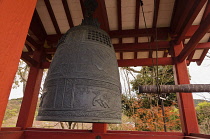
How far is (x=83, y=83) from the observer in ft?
4.16

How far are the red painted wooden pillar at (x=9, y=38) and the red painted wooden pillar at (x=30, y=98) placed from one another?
3276mm

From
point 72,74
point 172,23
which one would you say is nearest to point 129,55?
point 172,23

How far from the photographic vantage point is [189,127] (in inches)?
114

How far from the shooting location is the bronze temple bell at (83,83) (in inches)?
46.7

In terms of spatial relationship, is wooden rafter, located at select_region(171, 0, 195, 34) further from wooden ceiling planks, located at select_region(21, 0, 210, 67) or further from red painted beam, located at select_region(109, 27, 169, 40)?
red painted beam, located at select_region(109, 27, 169, 40)

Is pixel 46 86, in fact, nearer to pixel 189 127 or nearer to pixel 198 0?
pixel 198 0

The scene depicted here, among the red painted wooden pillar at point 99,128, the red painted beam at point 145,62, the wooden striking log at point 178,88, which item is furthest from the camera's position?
the red painted beam at point 145,62

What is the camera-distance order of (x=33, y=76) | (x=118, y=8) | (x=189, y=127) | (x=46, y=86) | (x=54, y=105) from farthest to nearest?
(x=33, y=76) < (x=118, y=8) < (x=189, y=127) < (x=46, y=86) < (x=54, y=105)

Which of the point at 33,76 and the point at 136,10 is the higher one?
the point at 136,10

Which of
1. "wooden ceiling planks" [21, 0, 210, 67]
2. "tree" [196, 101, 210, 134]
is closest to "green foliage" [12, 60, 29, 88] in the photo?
"wooden ceiling planks" [21, 0, 210, 67]

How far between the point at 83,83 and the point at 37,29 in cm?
321

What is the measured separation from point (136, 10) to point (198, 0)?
1330 millimetres

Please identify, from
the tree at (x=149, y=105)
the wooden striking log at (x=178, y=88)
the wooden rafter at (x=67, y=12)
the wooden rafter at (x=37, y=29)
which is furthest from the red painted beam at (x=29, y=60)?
the tree at (x=149, y=105)

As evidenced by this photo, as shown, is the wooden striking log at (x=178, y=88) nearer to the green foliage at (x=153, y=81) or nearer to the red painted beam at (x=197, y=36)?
the red painted beam at (x=197, y=36)
